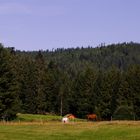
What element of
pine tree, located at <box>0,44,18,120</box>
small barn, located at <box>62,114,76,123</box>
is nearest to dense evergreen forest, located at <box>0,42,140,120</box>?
pine tree, located at <box>0,44,18,120</box>

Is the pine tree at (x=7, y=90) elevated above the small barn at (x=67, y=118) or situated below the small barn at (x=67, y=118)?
above

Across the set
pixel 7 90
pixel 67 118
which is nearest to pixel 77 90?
pixel 7 90

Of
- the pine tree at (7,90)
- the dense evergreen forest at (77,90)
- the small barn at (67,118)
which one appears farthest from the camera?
the dense evergreen forest at (77,90)

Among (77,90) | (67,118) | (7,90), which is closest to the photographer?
(67,118)

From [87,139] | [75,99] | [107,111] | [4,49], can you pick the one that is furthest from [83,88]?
[87,139]

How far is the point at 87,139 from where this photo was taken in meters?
37.3

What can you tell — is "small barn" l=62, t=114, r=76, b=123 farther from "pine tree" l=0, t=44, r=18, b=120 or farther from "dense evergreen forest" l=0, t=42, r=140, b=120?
"dense evergreen forest" l=0, t=42, r=140, b=120

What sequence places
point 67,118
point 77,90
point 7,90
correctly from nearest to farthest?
1. point 67,118
2. point 7,90
3. point 77,90

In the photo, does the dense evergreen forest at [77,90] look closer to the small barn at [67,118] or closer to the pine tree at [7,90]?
the pine tree at [7,90]

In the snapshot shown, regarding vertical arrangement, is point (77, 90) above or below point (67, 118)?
above

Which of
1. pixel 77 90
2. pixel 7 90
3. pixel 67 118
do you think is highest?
pixel 77 90

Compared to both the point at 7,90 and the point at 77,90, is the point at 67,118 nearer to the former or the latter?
the point at 7,90

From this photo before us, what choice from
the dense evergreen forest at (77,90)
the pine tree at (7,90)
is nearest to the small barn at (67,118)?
the pine tree at (7,90)

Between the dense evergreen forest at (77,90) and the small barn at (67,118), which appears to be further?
the dense evergreen forest at (77,90)
